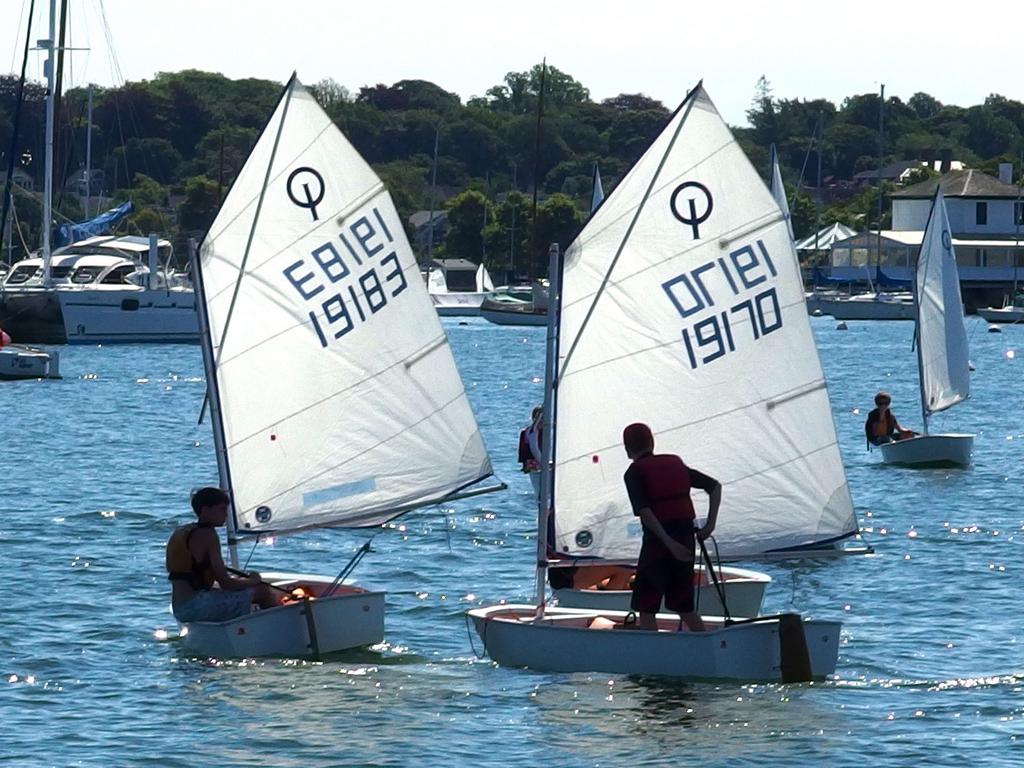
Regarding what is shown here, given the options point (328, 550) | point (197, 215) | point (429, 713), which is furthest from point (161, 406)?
point (197, 215)

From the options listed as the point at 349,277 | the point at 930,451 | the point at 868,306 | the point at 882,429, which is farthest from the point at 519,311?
the point at 349,277

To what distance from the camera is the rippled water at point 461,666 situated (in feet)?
53.2

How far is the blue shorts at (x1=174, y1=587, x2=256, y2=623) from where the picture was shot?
18297mm

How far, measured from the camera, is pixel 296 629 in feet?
60.3

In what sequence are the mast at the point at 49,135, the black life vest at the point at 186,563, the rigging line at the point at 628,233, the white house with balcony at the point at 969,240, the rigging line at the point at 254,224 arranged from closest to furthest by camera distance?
the black life vest at the point at 186,563, the rigging line at the point at 628,233, the rigging line at the point at 254,224, the mast at the point at 49,135, the white house with balcony at the point at 969,240

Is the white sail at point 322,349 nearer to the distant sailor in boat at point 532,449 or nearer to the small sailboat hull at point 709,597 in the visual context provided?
the small sailboat hull at point 709,597

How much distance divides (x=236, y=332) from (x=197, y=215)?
14599 centimetres

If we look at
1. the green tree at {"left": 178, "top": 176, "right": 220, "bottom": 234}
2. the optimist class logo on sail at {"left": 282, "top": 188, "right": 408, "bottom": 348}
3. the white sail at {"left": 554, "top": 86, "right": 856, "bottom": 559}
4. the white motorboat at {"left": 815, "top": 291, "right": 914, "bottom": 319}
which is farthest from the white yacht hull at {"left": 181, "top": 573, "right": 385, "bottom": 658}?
the green tree at {"left": 178, "top": 176, "right": 220, "bottom": 234}

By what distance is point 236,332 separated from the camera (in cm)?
1936

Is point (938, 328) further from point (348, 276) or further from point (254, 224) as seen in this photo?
point (254, 224)

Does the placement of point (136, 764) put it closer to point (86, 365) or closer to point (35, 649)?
point (35, 649)

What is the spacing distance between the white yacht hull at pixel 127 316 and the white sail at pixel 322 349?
220 ft

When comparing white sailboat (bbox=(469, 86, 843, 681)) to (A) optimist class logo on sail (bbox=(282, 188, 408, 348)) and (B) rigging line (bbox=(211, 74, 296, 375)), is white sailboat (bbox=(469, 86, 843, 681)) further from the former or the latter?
(B) rigging line (bbox=(211, 74, 296, 375))

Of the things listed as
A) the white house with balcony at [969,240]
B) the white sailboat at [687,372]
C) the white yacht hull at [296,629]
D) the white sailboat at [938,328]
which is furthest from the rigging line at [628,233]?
the white house with balcony at [969,240]
